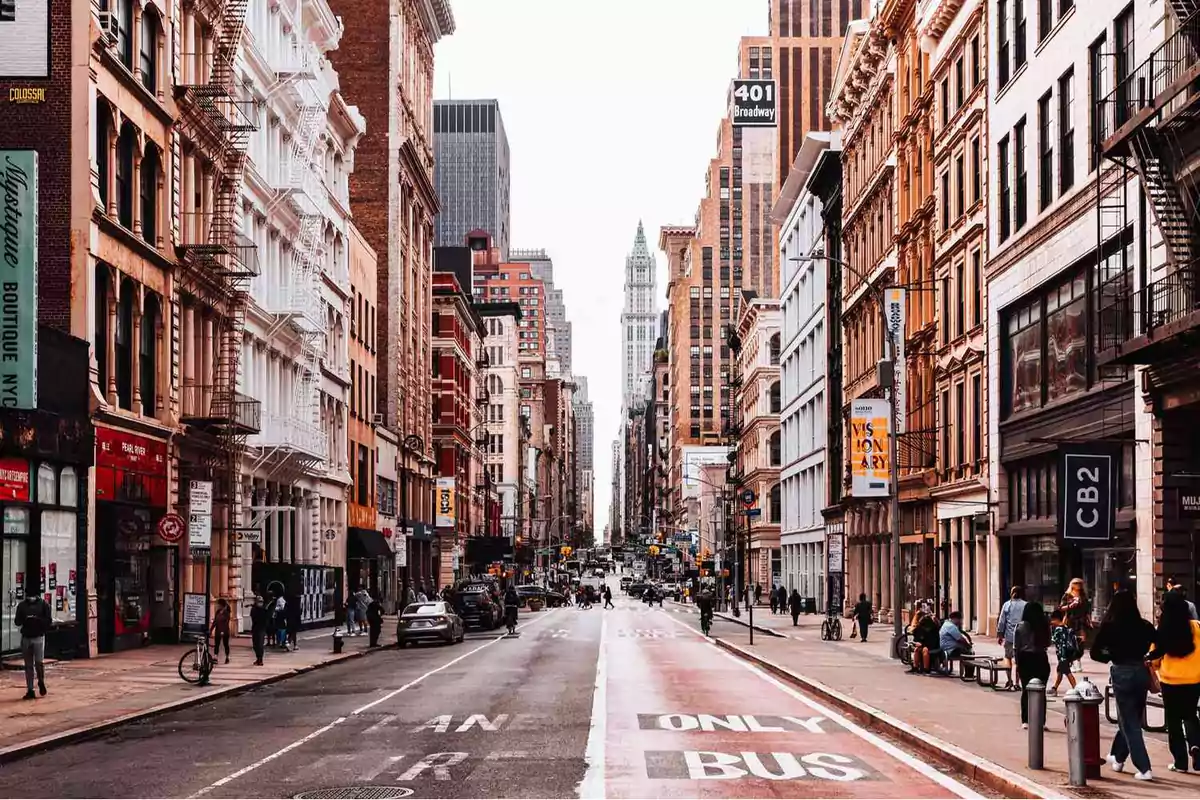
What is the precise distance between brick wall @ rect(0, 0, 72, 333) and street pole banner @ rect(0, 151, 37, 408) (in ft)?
17.8

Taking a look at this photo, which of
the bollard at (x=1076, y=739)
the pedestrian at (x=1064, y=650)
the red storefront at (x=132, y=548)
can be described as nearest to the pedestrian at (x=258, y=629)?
the red storefront at (x=132, y=548)

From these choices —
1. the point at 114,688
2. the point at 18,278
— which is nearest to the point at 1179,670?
the point at 114,688

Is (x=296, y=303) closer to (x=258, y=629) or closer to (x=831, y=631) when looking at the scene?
(x=258, y=629)

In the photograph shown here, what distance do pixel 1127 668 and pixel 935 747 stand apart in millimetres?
3217

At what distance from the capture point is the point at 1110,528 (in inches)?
996

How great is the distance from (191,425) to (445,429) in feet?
228

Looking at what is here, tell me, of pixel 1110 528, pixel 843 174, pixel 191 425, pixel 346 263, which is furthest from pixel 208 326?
pixel 843 174

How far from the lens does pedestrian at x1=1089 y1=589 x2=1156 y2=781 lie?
1570cm

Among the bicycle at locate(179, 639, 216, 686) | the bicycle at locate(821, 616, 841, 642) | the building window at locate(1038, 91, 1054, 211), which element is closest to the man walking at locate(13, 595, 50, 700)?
the bicycle at locate(179, 639, 216, 686)

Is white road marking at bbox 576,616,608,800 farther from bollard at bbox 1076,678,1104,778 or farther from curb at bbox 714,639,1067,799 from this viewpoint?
bollard at bbox 1076,678,1104,778

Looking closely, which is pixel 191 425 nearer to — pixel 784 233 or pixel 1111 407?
pixel 1111 407

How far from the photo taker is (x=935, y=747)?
18547 millimetres

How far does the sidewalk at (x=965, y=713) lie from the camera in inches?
610

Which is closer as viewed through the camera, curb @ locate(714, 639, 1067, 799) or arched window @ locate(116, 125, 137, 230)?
curb @ locate(714, 639, 1067, 799)
